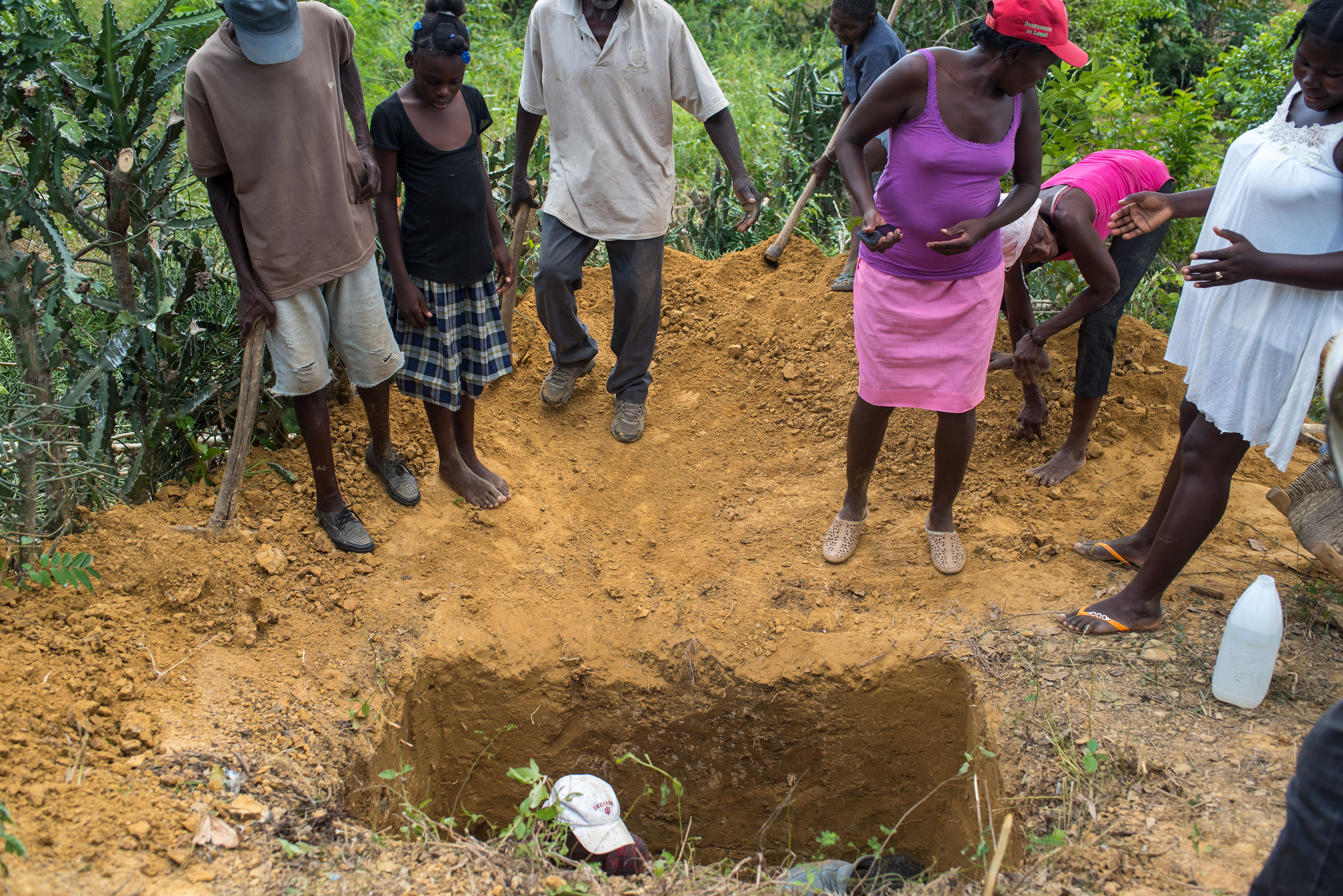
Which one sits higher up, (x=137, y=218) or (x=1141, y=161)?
(x=1141, y=161)

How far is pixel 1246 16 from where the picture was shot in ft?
25.1

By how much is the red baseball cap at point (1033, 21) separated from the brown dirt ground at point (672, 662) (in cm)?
161

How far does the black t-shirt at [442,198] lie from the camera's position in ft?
8.73

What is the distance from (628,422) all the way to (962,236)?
5.63 feet

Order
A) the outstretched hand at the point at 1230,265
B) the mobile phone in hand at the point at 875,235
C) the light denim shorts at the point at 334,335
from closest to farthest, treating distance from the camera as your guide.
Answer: the outstretched hand at the point at 1230,265
the mobile phone in hand at the point at 875,235
the light denim shorts at the point at 334,335

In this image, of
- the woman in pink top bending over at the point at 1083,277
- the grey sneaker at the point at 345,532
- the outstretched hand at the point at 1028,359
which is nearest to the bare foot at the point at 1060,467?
the woman in pink top bending over at the point at 1083,277

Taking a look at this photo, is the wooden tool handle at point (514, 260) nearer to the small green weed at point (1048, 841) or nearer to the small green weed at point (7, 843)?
the small green weed at point (7, 843)

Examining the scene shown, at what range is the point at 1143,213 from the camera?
2.52 m

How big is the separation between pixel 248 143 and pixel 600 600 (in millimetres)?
1732

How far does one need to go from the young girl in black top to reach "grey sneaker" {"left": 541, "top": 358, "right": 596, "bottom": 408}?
609 millimetres

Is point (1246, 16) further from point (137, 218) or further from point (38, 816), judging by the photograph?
point (38, 816)

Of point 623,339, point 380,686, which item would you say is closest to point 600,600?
point 380,686

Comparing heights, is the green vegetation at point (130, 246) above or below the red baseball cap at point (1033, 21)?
below

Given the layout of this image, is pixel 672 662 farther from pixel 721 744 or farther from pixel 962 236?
pixel 962 236
